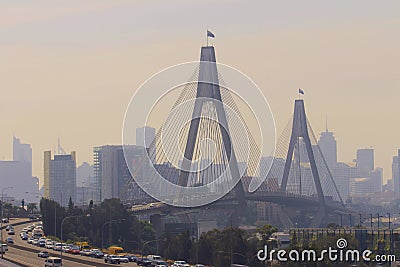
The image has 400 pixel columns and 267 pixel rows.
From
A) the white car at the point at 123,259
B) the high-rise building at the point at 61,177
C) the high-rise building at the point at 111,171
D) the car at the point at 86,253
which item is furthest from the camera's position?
the high-rise building at the point at 61,177

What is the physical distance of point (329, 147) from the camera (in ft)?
590

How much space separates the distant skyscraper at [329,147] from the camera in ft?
574

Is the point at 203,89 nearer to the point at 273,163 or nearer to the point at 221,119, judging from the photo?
the point at 221,119

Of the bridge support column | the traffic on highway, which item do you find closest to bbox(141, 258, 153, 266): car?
the traffic on highway

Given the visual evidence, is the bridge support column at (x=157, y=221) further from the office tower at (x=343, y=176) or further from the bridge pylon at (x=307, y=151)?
the office tower at (x=343, y=176)

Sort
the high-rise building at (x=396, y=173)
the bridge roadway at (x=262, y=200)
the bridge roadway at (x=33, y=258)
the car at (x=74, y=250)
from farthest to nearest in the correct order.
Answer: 1. the high-rise building at (x=396, y=173)
2. the bridge roadway at (x=262, y=200)
3. the car at (x=74, y=250)
4. the bridge roadway at (x=33, y=258)

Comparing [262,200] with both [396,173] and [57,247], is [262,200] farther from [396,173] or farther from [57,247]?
[396,173]

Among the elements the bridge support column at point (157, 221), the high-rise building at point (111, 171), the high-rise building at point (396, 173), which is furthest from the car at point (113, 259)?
the high-rise building at point (396, 173)

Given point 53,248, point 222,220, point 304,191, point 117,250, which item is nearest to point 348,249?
point 117,250

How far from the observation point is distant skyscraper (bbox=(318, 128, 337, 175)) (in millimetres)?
175000

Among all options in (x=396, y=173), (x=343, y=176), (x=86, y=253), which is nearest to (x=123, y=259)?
(x=86, y=253)

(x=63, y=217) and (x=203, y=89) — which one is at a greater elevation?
(x=203, y=89)

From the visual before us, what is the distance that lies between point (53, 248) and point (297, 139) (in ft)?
111

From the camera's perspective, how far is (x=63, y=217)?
56344 mm
